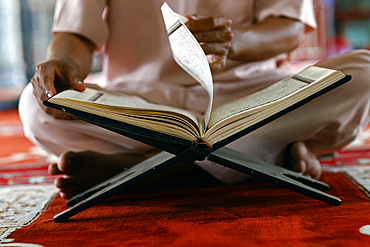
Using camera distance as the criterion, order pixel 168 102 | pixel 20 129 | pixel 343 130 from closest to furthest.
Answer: pixel 343 130 < pixel 168 102 < pixel 20 129

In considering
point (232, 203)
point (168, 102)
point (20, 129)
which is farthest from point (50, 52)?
point (20, 129)

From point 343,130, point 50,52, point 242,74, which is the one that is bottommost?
point 343,130

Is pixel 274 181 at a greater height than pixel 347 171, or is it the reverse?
pixel 274 181

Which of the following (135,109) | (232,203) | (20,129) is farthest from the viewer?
(20,129)

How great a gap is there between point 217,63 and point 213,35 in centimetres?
5

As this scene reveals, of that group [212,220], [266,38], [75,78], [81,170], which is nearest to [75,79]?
[75,78]

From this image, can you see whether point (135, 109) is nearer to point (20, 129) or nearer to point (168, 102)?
point (168, 102)

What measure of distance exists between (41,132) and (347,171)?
73 cm

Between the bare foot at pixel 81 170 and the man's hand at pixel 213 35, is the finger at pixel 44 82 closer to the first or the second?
the bare foot at pixel 81 170

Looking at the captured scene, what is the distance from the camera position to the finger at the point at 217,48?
0.67 metres

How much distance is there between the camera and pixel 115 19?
101 cm

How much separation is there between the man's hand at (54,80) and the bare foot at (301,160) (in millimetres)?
449

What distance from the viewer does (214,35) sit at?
677 millimetres

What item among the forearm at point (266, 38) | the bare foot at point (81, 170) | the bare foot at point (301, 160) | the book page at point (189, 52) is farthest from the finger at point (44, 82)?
the bare foot at point (301, 160)
